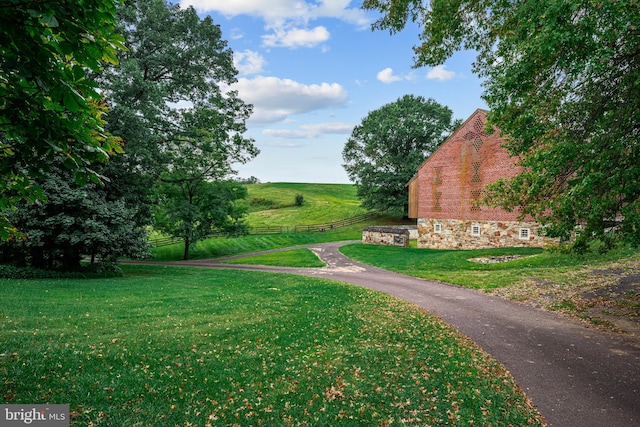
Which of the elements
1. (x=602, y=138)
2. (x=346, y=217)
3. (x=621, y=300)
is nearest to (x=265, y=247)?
(x=346, y=217)

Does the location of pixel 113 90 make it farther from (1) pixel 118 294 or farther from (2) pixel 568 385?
(2) pixel 568 385

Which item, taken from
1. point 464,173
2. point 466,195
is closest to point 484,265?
point 466,195

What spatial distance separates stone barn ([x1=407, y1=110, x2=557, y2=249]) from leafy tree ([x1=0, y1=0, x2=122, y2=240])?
28.4m

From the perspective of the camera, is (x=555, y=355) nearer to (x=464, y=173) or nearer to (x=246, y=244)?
(x=464, y=173)

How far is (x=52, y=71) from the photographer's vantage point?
3.65 metres

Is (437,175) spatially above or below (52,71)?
above

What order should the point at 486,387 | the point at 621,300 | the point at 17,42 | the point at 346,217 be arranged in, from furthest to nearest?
the point at 346,217 < the point at 621,300 < the point at 486,387 < the point at 17,42

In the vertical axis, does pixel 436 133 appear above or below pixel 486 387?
above

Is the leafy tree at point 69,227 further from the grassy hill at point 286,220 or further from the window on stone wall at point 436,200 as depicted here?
the window on stone wall at point 436,200

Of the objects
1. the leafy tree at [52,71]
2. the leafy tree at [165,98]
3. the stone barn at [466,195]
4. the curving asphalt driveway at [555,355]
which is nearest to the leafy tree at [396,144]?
the stone barn at [466,195]

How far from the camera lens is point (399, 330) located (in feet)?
35.3

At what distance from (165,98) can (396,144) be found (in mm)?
37840

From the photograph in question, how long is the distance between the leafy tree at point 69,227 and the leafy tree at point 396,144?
39.0 m

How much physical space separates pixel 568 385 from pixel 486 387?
187 cm
